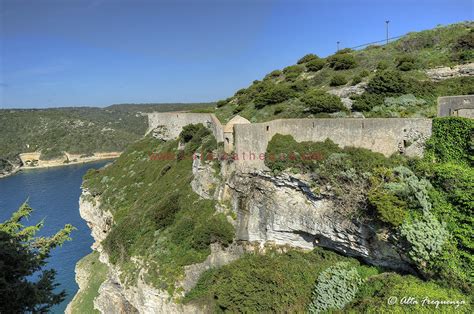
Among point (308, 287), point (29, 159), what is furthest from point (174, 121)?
point (29, 159)

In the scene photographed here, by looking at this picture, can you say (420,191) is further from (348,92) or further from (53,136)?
(53,136)

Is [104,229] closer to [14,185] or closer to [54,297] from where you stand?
[54,297]

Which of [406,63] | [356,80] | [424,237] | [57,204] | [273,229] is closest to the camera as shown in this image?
[424,237]

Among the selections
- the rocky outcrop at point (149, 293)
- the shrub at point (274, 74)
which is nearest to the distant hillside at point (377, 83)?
the shrub at point (274, 74)

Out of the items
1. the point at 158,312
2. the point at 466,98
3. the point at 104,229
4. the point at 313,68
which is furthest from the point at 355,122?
the point at 104,229

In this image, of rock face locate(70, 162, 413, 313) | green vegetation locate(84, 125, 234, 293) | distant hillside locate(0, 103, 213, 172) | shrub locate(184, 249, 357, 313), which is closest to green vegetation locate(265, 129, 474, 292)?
rock face locate(70, 162, 413, 313)

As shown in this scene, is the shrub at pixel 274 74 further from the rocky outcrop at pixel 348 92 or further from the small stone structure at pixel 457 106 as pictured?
the small stone structure at pixel 457 106

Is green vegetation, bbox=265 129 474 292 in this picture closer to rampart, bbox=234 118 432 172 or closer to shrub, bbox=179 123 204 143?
rampart, bbox=234 118 432 172
